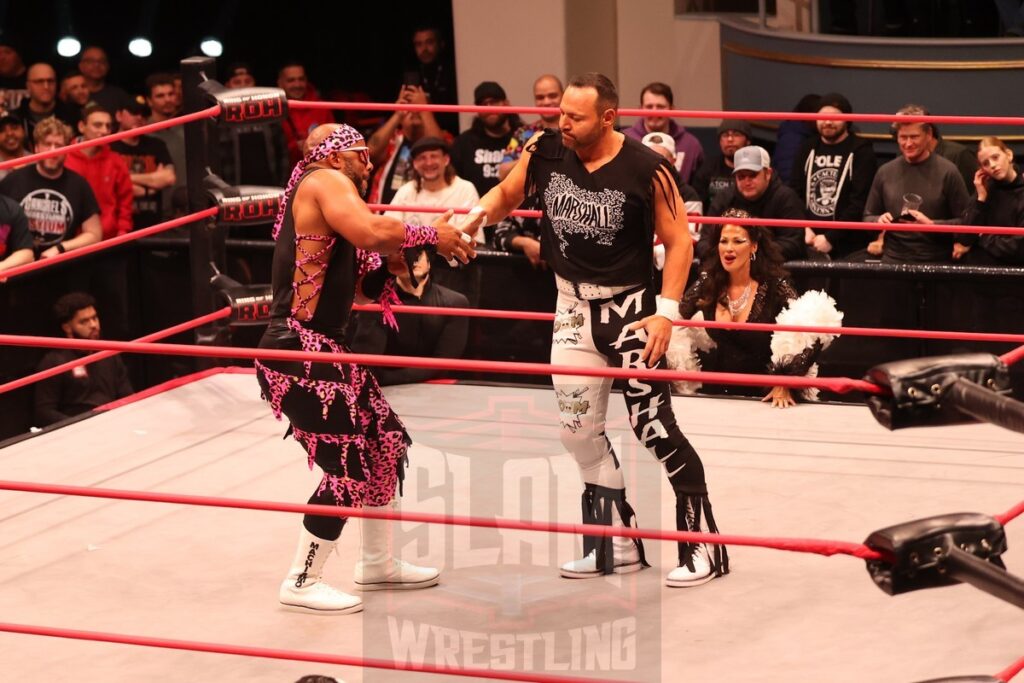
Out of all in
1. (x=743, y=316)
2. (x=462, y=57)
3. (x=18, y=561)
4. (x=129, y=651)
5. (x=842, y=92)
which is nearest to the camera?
(x=129, y=651)

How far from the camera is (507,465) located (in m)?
4.62

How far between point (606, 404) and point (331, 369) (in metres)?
0.69

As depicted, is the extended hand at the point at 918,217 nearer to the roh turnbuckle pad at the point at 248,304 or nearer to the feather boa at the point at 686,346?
the feather boa at the point at 686,346

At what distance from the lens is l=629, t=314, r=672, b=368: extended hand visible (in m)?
3.62

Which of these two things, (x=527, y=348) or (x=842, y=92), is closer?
(x=527, y=348)

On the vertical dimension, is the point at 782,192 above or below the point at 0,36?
below

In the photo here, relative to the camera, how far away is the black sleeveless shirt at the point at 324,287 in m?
3.74

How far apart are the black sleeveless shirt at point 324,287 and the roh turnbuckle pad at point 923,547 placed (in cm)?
188

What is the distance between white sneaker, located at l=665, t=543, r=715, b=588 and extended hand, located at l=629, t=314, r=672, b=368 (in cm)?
51

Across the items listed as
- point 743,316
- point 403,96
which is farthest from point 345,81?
point 743,316

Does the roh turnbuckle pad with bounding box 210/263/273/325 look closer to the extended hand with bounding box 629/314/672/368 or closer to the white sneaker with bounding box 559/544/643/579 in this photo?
the white sneaker with bounding box 559/544/643/579

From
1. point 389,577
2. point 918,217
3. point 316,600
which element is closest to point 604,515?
point 389,577

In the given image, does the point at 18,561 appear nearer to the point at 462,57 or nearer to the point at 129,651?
the point at 129,651

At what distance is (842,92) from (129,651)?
5.98 metres
